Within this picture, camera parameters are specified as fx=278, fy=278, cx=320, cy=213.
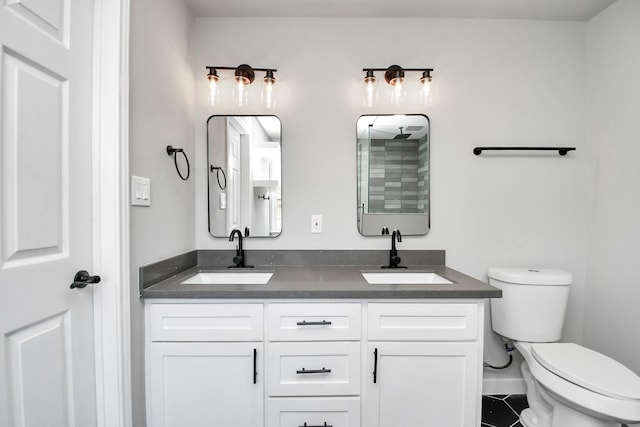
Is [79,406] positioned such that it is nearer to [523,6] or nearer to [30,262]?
[30,262]

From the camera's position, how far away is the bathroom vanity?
1224 mm

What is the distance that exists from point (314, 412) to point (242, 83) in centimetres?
179

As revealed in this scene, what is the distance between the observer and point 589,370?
121 cm

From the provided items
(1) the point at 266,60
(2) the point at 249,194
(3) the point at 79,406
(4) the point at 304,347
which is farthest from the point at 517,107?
(3) the point at 79,406

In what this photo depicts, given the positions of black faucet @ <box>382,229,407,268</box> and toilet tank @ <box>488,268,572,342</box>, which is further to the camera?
black faucet @ <box>382,229,407,268</box>

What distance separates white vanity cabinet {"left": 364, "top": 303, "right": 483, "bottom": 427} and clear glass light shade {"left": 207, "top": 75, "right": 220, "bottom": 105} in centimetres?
151

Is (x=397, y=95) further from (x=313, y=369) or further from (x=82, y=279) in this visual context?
(x=82, y=279)

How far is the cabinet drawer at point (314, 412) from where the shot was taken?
1231mm

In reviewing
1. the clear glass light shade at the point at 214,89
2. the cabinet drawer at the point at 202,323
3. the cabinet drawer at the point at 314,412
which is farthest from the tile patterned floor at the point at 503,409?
the clear glass light shade at the point at 214,89

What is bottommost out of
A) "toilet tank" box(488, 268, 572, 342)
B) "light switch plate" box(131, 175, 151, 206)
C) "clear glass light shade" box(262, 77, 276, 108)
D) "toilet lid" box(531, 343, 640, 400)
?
"toilet lid" box(531, 343, 640, 400)

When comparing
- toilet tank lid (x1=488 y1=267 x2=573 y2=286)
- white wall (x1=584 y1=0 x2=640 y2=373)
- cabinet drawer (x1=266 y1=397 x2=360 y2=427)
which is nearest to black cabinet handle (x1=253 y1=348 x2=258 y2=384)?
cabinet drawer (x1=266 y1=397 x2=360 y2=427)

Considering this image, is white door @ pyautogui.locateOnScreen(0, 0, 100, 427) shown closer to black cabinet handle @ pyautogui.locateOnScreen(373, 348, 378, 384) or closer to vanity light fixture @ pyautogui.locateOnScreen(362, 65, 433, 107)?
black cabinet handle @ pyautogui.locateOnScreen(373, 348, 378, 384)

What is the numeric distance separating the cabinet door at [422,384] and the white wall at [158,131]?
3.42 feet

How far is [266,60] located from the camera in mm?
1740
